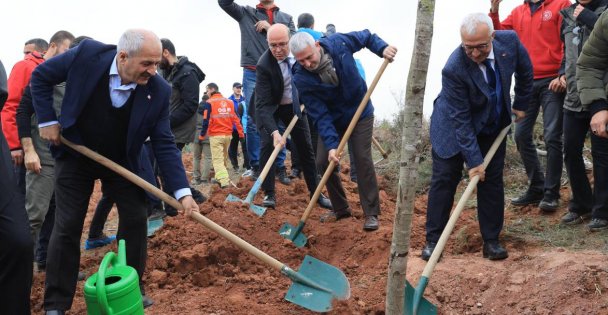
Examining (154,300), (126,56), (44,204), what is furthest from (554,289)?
(44,204)

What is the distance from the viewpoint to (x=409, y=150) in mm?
2523

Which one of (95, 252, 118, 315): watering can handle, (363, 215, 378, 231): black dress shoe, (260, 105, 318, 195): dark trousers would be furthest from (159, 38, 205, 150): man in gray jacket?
(95, 252, 118, 315): watering can handle

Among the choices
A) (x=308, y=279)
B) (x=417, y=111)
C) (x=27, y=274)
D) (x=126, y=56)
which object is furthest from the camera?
(x=308, y=279)

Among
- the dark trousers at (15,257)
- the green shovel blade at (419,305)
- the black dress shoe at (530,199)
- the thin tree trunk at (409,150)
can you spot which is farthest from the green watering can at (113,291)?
the black dress shoe at (530,199)

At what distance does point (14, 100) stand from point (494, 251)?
3.90m

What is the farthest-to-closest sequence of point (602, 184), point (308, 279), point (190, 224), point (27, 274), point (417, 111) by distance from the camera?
point (190, 224)
point (602, 184)
point (308, 279)
point (27, 274)
point (417, 111)

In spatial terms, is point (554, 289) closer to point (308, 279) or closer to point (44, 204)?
point (308, 279)

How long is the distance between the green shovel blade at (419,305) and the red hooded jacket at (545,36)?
8.19 feet

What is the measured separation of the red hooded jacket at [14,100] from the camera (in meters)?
4.34

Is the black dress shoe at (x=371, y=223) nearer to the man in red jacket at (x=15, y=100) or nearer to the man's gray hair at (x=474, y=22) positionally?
the man's gray hair at (x=474, y=22)

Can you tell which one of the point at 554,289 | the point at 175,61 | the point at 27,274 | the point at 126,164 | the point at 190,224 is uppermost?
the point at 175,61

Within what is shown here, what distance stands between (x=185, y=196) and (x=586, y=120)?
3.09 metres

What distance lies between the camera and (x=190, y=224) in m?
5.30

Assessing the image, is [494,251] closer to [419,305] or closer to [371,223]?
[419,305]
